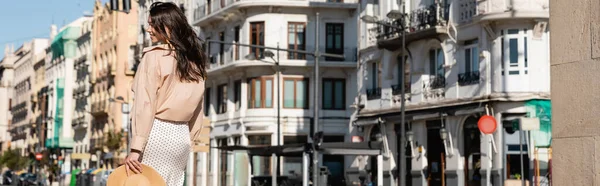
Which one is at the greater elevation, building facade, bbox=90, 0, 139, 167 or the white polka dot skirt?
building facade, bbox=90, 0, 139, 167

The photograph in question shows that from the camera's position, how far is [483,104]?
37969 mm

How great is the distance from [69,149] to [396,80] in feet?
216

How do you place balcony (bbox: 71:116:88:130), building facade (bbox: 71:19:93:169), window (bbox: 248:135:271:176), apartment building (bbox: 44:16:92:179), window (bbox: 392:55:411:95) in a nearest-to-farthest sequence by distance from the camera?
window (bbox: 392:55:411:95) < window (bbox: 248:135:271:176) < building facade (bbox: 71:19:93:169) < balcony (bbox: 71:116:88:130) < apartment building (bbox: 44:16:92:179)

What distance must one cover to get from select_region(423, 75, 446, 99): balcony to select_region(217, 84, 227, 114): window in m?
21.0

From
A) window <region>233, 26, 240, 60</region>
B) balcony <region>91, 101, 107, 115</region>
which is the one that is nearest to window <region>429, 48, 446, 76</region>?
window <region>233, 26, 240, 60</region>

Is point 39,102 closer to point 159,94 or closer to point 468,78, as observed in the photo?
point 468,78

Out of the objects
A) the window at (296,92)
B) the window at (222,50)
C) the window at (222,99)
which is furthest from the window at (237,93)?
the window at (296,92)

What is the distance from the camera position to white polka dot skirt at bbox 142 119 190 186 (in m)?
6.36

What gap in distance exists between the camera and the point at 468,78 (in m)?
39.4

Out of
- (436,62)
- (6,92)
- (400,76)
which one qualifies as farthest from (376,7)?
(6,92)

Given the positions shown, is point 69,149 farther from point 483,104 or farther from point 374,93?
point 483,104

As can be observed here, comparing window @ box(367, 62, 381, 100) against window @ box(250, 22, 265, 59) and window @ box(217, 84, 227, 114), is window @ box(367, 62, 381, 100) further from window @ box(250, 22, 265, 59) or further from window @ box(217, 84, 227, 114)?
window @ box(217, 84, 227, 114)

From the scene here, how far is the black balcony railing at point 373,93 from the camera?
47125 millimetres

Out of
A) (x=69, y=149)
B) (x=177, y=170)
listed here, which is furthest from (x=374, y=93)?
(x=69, y=149)
